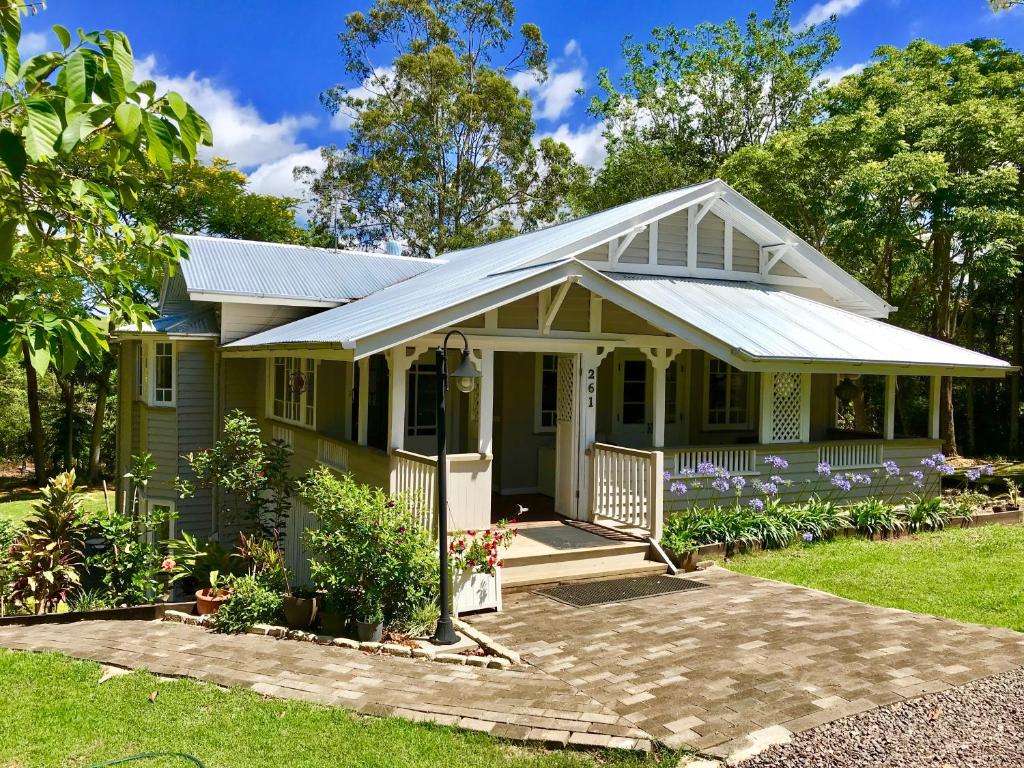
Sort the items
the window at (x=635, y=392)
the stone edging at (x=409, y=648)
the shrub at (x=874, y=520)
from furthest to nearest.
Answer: the window at (x=635, y=392), the shrub at (x=874, y=520), the stone edging at (x=409, y=648)

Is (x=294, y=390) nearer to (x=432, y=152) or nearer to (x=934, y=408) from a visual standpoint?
(x=934, y=408)

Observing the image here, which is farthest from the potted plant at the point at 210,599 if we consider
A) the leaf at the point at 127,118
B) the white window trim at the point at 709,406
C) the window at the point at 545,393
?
the white window trim at the point at 709,406

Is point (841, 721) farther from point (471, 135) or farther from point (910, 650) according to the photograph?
point (471, 135)

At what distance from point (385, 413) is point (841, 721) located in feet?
30.0

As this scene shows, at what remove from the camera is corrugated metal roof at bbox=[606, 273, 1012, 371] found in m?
11.4

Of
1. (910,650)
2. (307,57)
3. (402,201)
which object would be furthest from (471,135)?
(910,650)

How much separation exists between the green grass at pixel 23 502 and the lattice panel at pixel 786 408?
66.9 feet

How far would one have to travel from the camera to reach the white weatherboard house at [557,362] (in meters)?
9.75

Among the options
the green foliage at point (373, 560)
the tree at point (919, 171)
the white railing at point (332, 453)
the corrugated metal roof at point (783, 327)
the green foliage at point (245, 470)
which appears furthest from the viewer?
the tree at point (919, 171)

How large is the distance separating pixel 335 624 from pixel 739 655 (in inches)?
146

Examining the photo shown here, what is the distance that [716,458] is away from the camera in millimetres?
11609

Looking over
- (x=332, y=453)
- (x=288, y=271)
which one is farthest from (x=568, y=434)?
(x=288, y=271)

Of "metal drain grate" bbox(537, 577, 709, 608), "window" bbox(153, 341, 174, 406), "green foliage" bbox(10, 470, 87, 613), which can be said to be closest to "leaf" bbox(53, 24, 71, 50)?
"metal drain grate" bbox(537, 577, 709, 608)

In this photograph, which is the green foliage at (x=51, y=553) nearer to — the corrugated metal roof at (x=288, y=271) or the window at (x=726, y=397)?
the corrugated metal roof at (x=288, y=271)
